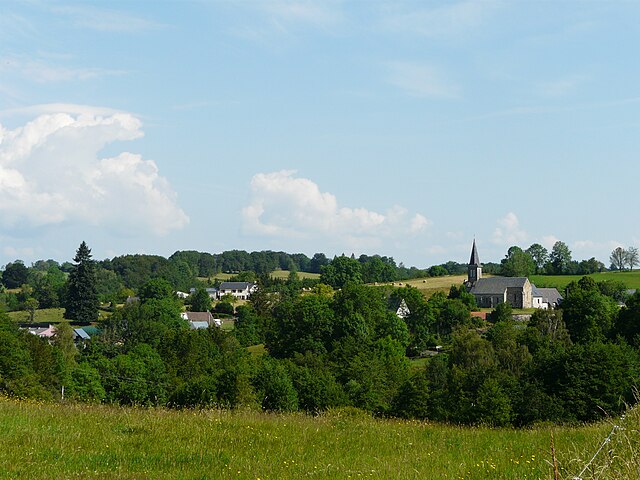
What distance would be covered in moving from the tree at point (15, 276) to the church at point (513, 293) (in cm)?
11476

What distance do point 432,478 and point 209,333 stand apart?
72.6 metres

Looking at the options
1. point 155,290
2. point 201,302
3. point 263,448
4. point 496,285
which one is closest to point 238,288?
point 201,302

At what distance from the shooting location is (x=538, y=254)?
181125 mm

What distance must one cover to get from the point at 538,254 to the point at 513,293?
43524 millimetres

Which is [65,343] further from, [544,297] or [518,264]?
[518,264]

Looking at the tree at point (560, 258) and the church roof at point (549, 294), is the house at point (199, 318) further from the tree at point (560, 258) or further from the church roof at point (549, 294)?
the tree at point (560, 258)

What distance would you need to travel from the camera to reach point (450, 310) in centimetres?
10850

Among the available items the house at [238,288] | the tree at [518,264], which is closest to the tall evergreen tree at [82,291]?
the house at [238,288]

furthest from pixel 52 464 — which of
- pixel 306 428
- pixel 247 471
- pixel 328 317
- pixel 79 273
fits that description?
pixel 79 273

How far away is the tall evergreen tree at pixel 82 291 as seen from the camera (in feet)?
403

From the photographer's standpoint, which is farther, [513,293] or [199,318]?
[513,293]

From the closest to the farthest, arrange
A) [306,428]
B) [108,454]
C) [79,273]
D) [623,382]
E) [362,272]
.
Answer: [108,454] < [306,428] < [623,382] < [79,273] < [362,272]

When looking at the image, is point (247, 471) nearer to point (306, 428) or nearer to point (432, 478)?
point (432, 478)

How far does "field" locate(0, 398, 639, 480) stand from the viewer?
32.7ft
